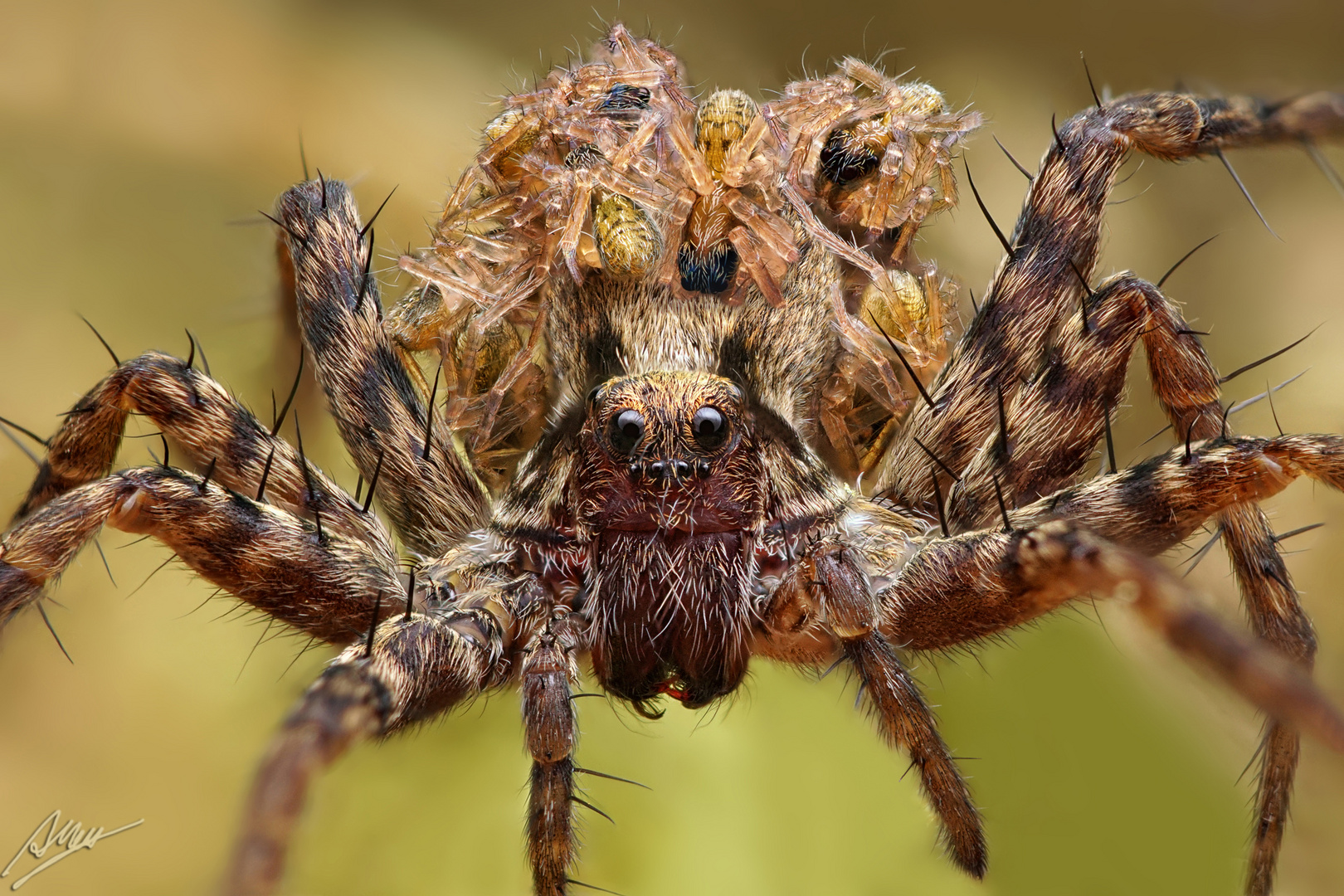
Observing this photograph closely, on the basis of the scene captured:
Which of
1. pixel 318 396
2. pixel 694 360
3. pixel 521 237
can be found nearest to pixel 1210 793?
pixel 694 360

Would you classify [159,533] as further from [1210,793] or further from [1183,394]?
[1210,793]

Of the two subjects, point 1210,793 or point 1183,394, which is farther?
point 1210,793

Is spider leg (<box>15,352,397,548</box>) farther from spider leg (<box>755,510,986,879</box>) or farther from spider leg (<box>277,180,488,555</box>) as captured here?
spider leg (<box>755,510,986,879</box>)

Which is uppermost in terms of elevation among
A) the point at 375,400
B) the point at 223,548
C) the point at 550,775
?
the point at 375,400

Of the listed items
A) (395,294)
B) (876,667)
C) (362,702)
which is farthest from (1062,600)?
(395,294)

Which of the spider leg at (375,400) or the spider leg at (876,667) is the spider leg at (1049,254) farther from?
the spider leg at (375,400)

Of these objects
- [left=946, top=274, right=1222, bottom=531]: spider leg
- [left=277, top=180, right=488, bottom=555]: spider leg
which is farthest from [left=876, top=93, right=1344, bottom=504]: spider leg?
[left=277, top=180, right=488, bottom=555]: spider leg
